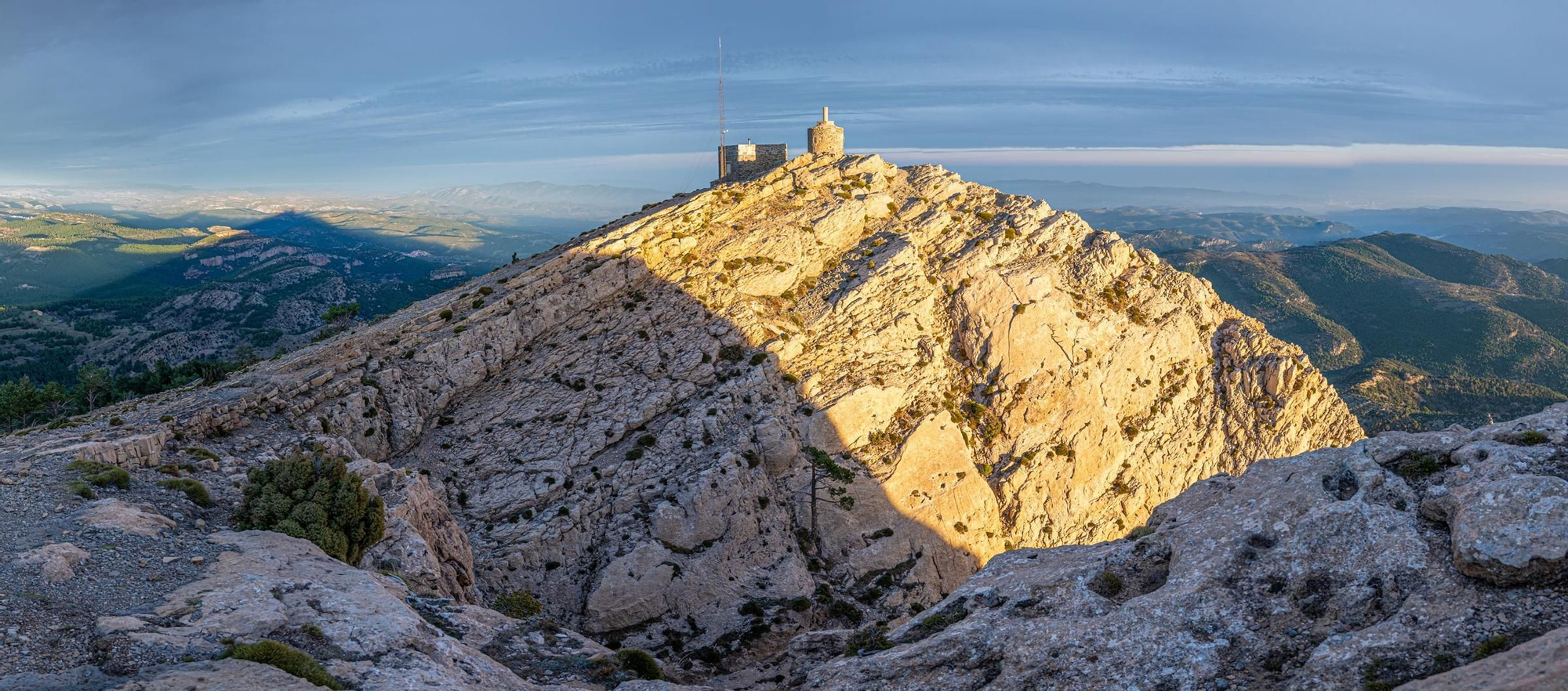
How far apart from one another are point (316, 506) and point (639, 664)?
13.5m

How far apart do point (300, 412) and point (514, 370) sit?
38.0ft

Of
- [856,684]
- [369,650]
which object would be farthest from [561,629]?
[856,684]

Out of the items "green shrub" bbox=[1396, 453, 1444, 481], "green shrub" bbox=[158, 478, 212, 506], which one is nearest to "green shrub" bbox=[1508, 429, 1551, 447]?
"green shrub" bbox=[1396, 453, 1444, 481]

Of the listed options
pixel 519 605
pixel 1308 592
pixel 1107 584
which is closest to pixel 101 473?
pixel 519 605

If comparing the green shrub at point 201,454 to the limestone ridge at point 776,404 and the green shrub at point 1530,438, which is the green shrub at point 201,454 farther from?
the green shrub at point 1530,438

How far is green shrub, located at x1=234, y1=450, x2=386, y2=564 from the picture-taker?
2764 centimetres

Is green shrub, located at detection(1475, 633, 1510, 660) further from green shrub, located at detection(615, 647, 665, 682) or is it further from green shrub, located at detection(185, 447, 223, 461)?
green shrub, located at detection(185, 447, 223, 461)

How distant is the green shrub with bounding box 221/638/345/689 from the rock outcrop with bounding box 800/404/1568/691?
502 inches

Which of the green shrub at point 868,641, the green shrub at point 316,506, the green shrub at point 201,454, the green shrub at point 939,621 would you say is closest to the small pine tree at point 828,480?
the green shrub at point 868,641

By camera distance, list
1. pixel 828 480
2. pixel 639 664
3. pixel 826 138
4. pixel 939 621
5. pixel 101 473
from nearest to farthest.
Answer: pixel 939 621 < pixel 639 664 < pixel 101 473 < pixel 828 480 < pixel 826 138

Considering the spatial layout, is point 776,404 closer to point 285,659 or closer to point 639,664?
point 639,664

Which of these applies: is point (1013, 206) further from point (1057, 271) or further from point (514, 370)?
point (514, 370)

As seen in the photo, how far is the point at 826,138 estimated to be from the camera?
66.8 meters

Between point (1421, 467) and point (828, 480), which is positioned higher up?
point (1421, 467)
